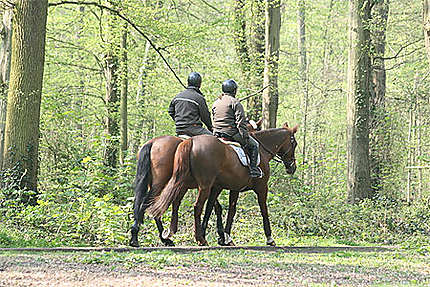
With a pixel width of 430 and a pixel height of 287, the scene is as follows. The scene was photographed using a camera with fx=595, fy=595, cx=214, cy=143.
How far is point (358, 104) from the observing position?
17.9 m

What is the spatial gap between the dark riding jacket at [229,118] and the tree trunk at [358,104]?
7674 mm

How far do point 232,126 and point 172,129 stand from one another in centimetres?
1236

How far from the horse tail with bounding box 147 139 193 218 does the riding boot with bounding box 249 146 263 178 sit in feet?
4.76

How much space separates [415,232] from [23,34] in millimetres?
10980

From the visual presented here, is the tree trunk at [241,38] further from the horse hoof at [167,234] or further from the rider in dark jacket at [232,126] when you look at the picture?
the horse hoof at [167,234]

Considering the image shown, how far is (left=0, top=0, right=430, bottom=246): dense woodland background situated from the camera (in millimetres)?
13422

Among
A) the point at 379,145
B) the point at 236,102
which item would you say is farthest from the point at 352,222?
the point at 236,102

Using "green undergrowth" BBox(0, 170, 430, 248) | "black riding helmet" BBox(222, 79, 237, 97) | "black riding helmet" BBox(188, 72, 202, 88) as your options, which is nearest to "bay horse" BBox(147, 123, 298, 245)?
"black riding helmet" BBox(222, 79, 237, 97)

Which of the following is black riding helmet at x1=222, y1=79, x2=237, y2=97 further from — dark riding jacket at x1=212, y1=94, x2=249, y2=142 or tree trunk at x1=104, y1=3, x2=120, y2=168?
tree trunk at x1=104, y1=3, x2=120, y2=168

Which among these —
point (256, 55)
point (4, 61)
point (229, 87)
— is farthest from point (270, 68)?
point (4, 61)

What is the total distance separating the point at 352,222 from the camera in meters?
15.5

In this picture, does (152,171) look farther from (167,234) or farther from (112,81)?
(112,81)

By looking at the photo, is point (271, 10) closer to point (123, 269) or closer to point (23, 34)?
point (23, 34)

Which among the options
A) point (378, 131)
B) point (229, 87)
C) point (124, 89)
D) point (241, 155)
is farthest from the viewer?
point (124, 89)
